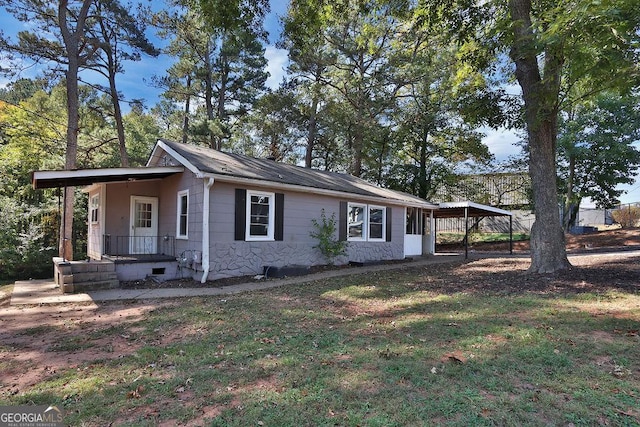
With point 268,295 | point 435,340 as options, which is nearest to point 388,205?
point 268,295

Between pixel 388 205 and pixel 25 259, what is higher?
pixel 388 205

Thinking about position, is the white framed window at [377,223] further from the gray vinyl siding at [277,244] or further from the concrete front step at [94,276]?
the concrete front step at [94,276]

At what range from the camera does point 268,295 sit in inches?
294

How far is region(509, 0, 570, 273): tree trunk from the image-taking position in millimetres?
8039

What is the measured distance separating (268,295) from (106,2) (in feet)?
46.9

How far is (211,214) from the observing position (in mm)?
8812

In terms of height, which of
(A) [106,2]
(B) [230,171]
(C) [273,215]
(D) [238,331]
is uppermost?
(A) [106,2]

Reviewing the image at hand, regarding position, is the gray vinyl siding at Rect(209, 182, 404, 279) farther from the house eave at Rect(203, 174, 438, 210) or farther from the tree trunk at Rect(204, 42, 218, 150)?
the tree trunk at Rect(204, 42, 218, 150)

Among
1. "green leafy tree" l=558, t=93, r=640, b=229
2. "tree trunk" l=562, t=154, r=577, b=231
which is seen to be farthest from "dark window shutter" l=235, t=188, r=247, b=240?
"tree trunk" l=562, t=154, r=577, b=231

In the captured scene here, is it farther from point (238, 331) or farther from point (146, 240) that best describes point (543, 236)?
point (146, 240)

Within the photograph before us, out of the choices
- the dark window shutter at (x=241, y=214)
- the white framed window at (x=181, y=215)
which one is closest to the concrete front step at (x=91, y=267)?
the white framed window at (x=181, y=215)

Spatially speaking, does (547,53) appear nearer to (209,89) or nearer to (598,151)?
(598,151)

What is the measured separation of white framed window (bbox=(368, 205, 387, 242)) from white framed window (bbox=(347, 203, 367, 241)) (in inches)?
12.7

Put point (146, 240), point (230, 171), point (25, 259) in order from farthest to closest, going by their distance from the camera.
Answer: point (25, 259) → point (146, 240) → point (230, 171)
